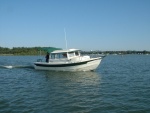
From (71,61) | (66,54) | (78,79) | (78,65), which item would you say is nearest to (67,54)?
(66,54)

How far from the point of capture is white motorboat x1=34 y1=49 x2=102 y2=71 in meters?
36.4

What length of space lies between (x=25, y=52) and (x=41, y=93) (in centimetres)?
Answer: 18017

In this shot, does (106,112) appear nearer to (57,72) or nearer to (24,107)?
(24,107)

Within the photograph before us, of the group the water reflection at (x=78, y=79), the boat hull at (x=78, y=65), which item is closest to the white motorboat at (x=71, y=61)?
the boat hull at (x=78, y=65)

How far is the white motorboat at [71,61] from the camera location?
3638cm

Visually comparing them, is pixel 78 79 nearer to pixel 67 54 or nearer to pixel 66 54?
pixel 67 54

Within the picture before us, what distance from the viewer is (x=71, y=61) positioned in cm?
3716

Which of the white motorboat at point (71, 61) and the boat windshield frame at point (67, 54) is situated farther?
the boat windshield frame at point (67, 54)

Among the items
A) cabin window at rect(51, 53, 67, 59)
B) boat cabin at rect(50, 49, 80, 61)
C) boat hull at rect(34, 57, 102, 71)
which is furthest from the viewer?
cabin window at rect(51, 53, 67, 59)

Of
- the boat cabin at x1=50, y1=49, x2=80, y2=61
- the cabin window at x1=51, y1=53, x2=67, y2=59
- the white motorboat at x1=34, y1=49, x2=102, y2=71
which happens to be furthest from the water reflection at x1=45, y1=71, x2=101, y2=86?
the cabin window at x1=51, y1=53, x2=67, y2=59

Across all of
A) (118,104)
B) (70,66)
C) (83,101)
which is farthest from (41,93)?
(70,66)

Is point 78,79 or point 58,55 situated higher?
point 58,55

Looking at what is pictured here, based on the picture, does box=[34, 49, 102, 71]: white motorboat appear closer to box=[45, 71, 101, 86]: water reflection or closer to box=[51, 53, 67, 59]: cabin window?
box=[51, 53, 67, 59]: cabin window

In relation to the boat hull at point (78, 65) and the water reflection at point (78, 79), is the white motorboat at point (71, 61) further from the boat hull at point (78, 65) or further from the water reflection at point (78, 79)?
the water reflection at point (78, 79)
